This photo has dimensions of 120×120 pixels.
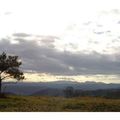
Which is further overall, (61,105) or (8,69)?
(8,69)

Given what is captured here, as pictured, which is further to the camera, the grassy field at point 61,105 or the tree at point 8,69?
the tree at point 8,69

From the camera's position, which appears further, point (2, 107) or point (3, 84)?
point (3, 84)

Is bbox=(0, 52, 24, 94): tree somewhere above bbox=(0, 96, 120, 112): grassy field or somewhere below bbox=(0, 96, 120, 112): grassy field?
above

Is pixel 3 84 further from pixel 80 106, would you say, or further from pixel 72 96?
pixel 80 106

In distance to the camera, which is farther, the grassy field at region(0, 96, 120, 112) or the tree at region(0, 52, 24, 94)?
the tree at region(0, 52, 24, 94)

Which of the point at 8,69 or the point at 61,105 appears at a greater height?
the point at 8,69

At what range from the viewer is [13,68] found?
149 feet

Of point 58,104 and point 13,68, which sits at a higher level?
point 13,68

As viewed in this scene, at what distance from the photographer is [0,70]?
45125mm

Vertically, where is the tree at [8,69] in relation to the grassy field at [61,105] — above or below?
above
